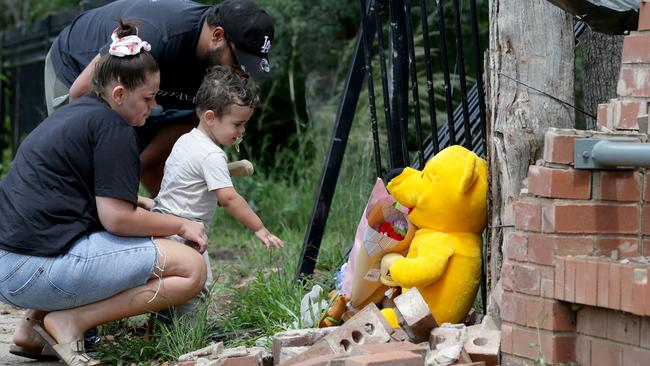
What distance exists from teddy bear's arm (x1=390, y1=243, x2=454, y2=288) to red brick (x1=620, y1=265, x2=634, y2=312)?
881 mm

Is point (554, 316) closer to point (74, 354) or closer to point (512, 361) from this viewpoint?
point (512, 361)

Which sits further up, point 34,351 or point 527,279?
point 527,279

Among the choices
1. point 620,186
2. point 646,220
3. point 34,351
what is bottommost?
point 34,351

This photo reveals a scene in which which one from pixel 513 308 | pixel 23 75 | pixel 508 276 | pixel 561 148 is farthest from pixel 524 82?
pixel 23 75

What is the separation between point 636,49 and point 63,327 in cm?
238

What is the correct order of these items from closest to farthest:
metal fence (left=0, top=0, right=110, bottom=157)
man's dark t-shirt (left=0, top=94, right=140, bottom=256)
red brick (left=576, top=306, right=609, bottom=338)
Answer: red brick (left=576, top=306, right=609, bottom=338), man's dark t-shirt (left=0, top=94, right=140, bottom=256), metal fence (left=0, top=0, right=110, bottom=157)

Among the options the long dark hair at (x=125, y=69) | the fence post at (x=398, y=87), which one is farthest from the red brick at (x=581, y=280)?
the long dark hair at (x=125, y=69)

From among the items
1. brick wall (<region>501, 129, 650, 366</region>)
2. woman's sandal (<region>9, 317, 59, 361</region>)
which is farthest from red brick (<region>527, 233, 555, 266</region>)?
woman's sandal (<region>9, 317, 59, 361</region>)

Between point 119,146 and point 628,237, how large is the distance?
6.21 feet

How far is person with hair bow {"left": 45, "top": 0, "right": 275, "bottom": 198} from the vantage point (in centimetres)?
426

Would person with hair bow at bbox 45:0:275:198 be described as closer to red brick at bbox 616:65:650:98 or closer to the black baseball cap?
the black baseball cap

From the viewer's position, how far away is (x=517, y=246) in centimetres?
312

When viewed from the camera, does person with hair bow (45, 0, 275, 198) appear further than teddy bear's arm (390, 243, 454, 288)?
Yes

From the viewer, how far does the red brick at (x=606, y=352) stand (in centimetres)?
284
